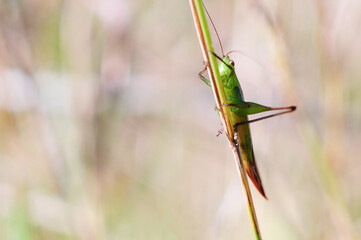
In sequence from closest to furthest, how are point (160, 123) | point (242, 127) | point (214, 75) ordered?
point (214, 75)
point (242, 127)
point (160, 123)

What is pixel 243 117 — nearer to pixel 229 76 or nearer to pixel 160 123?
pixel 229 76

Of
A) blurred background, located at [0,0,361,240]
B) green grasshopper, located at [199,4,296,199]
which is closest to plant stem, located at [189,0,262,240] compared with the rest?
green grasshopper, located at [199,4,296,199]

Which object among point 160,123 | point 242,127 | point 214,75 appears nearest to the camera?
point 214,75

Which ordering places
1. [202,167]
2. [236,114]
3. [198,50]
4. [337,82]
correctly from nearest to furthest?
1. [236,114]
2. [337,82]
3. [202,167]
4. [198,50]

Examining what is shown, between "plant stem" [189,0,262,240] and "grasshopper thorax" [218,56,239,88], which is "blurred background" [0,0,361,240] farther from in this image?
"plant stem" [189,0,262,240]

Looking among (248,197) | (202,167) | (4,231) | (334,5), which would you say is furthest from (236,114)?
(202,167)

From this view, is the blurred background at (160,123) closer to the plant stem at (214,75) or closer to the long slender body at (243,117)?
the long slender body at (243,117)

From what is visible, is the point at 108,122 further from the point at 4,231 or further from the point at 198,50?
the point at 198,50

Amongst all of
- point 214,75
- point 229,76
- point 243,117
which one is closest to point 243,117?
point 243,117
